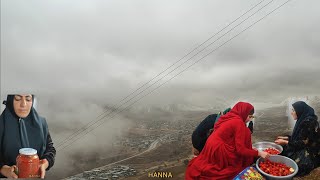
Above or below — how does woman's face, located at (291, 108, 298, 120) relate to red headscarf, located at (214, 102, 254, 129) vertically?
A: below

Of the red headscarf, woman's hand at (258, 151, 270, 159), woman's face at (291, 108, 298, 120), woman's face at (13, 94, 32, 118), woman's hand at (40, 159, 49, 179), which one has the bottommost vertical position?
woman's hand at (258, 151, 270, 159)

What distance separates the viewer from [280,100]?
404cm

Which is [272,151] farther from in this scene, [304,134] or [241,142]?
[241,142]

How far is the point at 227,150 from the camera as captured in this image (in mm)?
3479

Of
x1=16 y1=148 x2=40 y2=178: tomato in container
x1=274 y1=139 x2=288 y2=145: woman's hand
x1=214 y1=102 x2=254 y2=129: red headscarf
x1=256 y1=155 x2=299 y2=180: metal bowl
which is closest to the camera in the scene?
x1=256 y1=155 x2=299 y2=180: metal bowl

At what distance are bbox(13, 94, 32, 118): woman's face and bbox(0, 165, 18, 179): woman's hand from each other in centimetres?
58

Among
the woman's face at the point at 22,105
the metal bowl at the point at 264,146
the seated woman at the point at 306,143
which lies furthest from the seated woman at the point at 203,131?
the woman's face at the point at 22,105

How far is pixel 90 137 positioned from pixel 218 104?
5.65 ft

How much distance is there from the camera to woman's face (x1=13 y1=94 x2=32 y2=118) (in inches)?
163

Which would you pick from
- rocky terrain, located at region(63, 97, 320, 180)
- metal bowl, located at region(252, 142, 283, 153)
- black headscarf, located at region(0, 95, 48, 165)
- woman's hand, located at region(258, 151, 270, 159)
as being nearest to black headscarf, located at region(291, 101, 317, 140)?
metal bowl, located at region(252, 142, 283, 153)

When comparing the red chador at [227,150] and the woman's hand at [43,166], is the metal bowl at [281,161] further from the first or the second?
the woman's hand at [43,166]

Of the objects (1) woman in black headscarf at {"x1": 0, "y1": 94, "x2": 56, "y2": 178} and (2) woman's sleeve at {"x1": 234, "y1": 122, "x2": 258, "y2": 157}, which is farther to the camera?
(1) woman in black headscarf at {"x1": 0, "y1": 94, "x2": 56, "y2": 178}

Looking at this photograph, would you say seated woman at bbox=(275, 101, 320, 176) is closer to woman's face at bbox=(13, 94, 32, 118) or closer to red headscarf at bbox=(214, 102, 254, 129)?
red headscarf at bbox=(214, 102, 254, 129)

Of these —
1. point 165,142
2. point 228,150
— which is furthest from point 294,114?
point 165,142
